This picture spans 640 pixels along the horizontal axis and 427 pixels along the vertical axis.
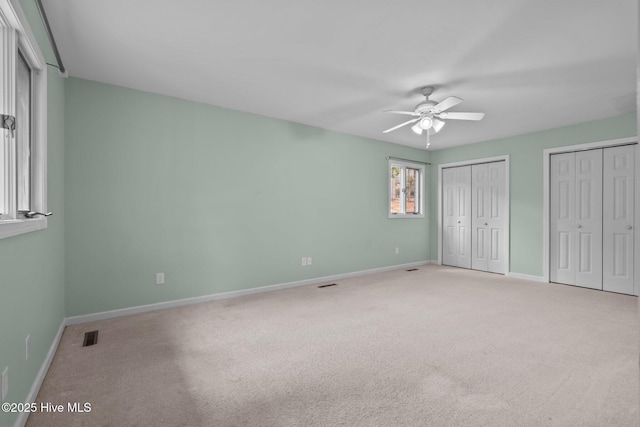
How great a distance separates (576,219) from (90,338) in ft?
20.5

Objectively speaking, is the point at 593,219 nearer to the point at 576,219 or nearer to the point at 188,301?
the point at 576,219

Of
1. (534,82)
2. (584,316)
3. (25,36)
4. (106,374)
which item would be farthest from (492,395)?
(25,36)

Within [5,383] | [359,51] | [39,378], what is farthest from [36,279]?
[359,51]

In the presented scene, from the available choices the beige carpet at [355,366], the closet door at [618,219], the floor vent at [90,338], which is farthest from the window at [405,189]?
the floor vent at [90,338]

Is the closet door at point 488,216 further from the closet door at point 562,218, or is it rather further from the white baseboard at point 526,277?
the closet door at point 562,218

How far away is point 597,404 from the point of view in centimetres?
175

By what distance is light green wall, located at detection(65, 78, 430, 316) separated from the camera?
3.05m

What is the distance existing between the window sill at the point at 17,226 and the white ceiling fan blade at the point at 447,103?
3.29m

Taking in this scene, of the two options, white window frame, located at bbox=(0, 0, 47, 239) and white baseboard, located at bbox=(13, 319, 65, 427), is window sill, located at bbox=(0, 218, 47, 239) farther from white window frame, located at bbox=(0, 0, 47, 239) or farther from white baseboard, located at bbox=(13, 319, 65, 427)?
white baseboard, located at bbox=(13, 319, 65, 427)

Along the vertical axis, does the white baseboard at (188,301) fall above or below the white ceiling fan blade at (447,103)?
below

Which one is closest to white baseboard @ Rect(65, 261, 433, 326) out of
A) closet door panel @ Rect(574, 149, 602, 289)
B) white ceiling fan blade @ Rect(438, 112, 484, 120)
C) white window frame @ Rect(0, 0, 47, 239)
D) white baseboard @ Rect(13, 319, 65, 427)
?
white baseboard @ Rect(13, 319, 65, 427)

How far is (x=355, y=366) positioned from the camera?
217 centimetres

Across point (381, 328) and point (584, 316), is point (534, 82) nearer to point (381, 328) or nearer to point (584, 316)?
point (584, 316)

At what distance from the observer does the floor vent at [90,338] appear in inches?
100
